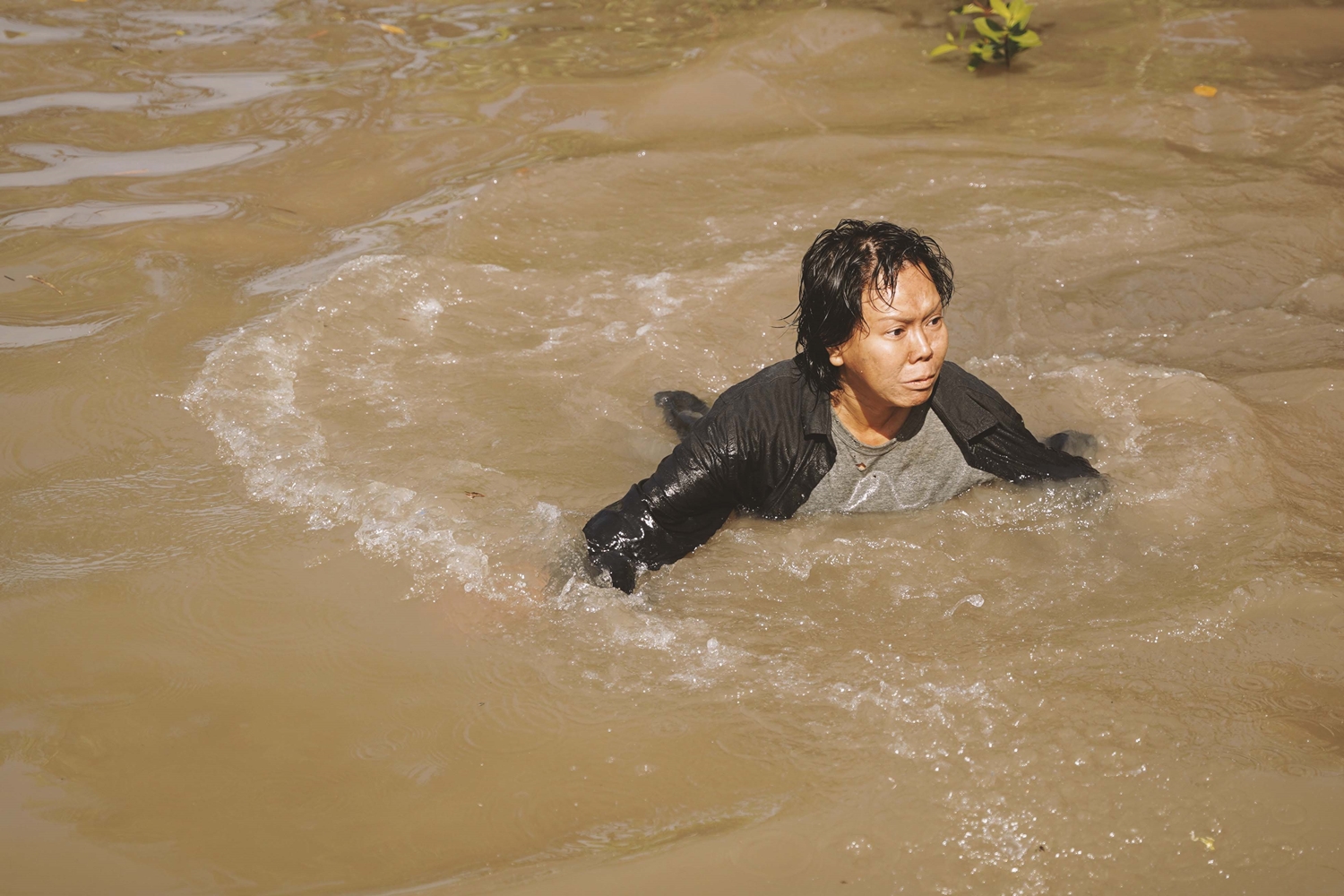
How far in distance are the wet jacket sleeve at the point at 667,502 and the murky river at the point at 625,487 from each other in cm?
12

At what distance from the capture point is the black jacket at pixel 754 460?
3.21 m

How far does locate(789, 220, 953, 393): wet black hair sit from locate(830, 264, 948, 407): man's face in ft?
0.08

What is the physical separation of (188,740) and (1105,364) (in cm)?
340

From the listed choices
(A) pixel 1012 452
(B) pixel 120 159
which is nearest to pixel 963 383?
(A) pixel 1012 452

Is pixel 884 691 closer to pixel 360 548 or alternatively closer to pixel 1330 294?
pixel 360 548

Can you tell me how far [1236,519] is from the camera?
3469 millimetres

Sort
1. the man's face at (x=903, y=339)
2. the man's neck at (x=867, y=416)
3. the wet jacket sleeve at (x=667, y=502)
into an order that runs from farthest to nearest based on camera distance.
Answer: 1. the man's neck at (x=867, y=416)
2. the wet jacket sleeve at (x=667, y=502)
3. the man's face at (x=903, y=339)

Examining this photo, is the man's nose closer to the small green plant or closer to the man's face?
the man's face

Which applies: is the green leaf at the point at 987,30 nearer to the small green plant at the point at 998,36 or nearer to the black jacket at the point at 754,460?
the small green plant at the point at 998,36

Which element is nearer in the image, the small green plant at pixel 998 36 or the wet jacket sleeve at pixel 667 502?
the wet jacket sleeve at pixel 667 502

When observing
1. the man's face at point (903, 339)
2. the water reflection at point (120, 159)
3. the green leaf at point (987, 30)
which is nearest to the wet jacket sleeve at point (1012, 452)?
the man's face at point (903, 339)

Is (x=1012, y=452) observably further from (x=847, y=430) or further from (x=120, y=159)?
(x=120, y=159)

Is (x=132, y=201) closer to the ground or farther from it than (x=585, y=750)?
farther from it

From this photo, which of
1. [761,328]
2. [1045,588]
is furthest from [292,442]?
[1045,588]
